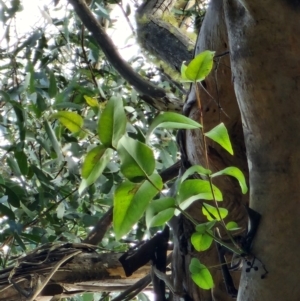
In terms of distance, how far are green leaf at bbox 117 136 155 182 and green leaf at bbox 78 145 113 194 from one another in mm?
28

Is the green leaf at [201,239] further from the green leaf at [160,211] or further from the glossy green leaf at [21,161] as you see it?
the glossy green leaf at [21,161]

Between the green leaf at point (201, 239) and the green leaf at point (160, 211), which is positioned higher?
the green leaf at point (160, 211)

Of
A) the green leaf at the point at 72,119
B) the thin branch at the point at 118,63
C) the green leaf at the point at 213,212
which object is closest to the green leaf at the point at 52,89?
the thin branch at the point at 118,63

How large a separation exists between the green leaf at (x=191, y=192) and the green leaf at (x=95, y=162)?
0.08m

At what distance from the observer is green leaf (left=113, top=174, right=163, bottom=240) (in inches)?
19.5

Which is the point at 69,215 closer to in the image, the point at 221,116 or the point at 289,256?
the point at 221,116

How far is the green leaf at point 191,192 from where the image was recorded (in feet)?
1.75

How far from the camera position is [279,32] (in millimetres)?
569

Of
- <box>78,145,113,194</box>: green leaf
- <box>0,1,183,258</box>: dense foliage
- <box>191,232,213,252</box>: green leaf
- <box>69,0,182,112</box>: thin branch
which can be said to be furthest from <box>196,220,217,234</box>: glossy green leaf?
<box>69,0,182,112</box>: thin branch

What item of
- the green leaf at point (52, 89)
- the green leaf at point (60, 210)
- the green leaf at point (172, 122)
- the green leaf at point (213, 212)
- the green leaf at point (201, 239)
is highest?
the green leaf at point (172, 122)

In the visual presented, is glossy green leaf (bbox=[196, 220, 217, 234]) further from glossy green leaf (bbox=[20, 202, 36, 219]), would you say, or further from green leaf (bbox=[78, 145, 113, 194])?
glossy green leaf (bbox=[20, 202, 36, 219])

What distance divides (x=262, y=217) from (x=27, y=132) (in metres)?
0.88

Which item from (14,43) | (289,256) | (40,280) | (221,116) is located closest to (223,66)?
(221,116)

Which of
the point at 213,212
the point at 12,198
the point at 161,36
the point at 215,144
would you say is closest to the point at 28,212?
the point at 12,198
